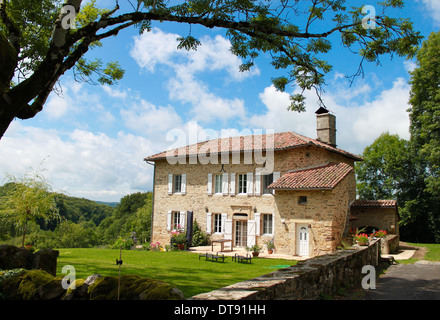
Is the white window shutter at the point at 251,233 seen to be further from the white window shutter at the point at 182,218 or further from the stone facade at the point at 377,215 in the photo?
the stone facade at the point at 377,215

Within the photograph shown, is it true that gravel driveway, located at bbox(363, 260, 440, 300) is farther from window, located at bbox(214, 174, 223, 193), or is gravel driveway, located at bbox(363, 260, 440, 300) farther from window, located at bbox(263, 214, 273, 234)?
window, located at bbox(214, 174, 223, 193)

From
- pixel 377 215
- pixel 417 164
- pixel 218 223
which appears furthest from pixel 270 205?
pixel 417 164

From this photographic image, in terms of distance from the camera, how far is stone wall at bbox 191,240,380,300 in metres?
3.78

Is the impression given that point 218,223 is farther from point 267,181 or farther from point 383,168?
point 383,168

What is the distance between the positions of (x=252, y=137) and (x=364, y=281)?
12385 mm

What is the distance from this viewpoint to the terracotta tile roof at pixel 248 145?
1661 centimetres

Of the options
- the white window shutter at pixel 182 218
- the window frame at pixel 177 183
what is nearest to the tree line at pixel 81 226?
the white window shutter at pixel 182 218

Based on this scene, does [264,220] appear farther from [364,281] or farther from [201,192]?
[364,281]

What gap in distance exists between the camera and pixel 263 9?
7059mm

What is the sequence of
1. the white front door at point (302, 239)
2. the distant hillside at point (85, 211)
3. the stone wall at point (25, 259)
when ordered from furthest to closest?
the distant hillside at point (85, 211)
the white front door at point (302, 239)
the stone wall at point (25, 259)

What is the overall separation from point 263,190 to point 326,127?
5.39 metres

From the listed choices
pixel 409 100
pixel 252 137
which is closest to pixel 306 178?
pixel 252 137

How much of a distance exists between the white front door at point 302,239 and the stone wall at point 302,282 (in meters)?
5.45

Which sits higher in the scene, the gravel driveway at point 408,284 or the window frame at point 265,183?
the window frame at point 265,183
